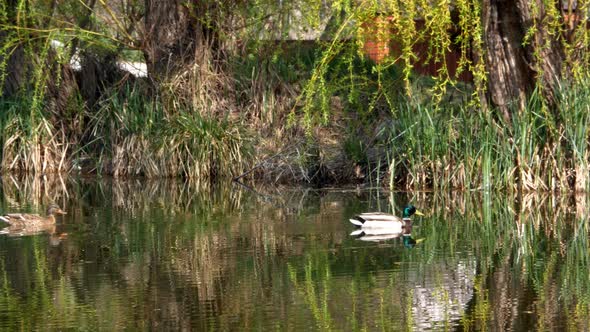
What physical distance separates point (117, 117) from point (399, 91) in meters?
5.89

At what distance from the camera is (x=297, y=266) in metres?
13.4

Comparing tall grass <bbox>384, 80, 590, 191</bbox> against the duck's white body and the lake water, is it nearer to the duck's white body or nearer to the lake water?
the lake water

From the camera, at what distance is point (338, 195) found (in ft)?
67.8

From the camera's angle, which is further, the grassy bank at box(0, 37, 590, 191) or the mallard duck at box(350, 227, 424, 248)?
the grassy bank at box(0, 37, 590, 191)

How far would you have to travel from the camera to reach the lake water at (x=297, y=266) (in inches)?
425

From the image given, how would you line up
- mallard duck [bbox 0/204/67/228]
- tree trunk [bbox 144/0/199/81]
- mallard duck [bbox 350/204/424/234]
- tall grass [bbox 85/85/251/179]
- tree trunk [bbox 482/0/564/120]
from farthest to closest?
tree trunk [bbox 144/0/199/81] < tall grass [bbox 85/85/251/179] < tree trunk [bbox 482/0/564/120] < mallard duck [bbox 0/204/67/228] < mallard duck [bbox 350/204/424/234]

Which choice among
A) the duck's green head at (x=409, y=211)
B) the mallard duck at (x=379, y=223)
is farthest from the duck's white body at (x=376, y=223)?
the duck's green head at (x=409, y=211)

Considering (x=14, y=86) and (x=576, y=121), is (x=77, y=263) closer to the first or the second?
(x=576, y=121)

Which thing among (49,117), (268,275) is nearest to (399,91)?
(49,117)

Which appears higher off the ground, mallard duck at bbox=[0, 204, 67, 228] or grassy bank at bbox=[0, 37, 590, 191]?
grassy bank at bbox=[0, 37, 590, 191]

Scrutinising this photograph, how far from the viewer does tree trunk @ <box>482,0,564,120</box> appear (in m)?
18.5

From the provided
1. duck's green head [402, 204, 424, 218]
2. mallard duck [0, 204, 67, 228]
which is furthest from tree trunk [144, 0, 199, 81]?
duck's green head [402, 204, 424, 218]

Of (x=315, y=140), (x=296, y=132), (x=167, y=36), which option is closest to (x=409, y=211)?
(x=315, y=140)

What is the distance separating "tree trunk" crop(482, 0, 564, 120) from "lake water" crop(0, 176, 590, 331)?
1.57m
